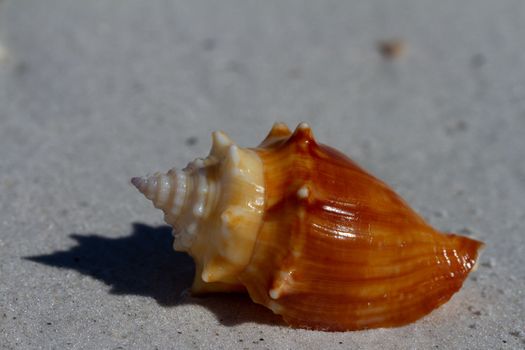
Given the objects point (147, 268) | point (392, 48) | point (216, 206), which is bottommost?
point (147, 268)

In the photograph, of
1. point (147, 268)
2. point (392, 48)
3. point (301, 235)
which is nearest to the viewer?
point (301, 235)

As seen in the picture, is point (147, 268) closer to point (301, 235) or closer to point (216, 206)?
point (216, 206)

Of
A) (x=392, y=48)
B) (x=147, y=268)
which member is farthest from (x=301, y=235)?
(x=392, y=48)

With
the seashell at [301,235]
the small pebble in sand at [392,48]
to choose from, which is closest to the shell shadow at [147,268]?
the seashell at [301,235]

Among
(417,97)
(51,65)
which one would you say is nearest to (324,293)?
(417,97)

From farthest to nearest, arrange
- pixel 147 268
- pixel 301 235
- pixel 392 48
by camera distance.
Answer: pixel 392 48
pixel 147 268
pixel 301 235

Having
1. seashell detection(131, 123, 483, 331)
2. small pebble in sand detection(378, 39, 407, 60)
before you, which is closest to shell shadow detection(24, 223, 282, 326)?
seashell detection(131, 123, 483, 331)

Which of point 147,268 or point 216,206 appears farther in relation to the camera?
point 147,268

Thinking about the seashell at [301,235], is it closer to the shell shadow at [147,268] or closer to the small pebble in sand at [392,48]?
the shell shadow at [147,268]
